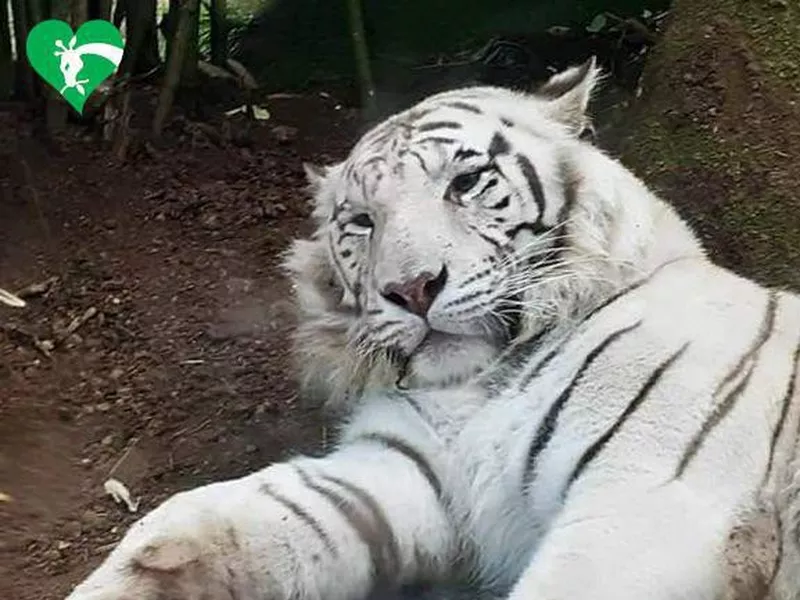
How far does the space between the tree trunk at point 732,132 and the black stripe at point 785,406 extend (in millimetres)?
642

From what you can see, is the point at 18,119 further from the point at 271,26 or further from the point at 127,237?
the point at 271,26

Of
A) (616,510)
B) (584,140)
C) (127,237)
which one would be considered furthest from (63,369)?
(616,510)

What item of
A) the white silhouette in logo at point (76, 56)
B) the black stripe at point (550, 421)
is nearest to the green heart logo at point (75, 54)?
the white silhouette in logo at point (76, 56)

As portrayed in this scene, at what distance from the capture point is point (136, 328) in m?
3.04

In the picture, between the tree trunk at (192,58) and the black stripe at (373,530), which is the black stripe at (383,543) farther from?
the tree trunk at (192,58)

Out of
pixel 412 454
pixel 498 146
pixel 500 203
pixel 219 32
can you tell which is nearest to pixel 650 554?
pixel 412 454

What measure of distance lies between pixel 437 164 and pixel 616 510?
24.7 inches

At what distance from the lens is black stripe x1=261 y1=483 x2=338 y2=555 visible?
7.47 ft

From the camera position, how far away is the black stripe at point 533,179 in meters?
2.41

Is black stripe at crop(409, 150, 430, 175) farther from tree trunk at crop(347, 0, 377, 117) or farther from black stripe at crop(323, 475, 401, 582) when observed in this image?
tree trunk at crop(347, 0, 377, 117)

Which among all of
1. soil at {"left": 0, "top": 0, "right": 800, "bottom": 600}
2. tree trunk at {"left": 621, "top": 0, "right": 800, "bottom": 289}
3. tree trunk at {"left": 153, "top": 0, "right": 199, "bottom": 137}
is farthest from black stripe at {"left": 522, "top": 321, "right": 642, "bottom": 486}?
tree trunk at {"left": 153, "top": 0, "right": 199, "bottom": 137}

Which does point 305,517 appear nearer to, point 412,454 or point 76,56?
point 412,454

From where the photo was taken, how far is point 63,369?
2924 mm

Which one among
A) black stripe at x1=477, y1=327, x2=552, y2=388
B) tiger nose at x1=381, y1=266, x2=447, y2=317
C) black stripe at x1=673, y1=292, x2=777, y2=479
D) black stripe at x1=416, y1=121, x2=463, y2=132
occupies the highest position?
black stripe at x1=416, y1=121, x2=463, y2=132
